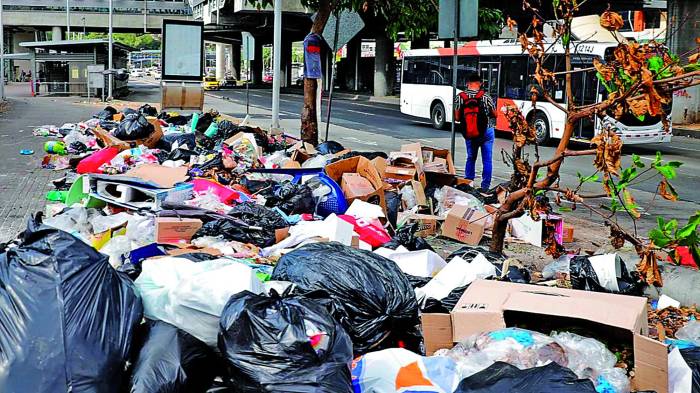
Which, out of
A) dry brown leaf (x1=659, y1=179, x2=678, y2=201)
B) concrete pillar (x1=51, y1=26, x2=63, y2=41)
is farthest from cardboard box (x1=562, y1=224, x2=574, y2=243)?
concrete pillar (x1=51, y1=26, x2=63, y2=41)

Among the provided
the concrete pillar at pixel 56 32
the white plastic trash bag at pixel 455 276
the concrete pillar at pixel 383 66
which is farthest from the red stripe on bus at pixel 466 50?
the concrete pillar at pixel 56 32

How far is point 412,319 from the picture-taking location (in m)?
3.98

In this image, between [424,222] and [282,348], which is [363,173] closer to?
[424,222]

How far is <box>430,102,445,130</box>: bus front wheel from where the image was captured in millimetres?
23591

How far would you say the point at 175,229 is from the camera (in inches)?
236

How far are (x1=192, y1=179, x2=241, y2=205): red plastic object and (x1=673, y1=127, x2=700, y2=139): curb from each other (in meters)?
18.4

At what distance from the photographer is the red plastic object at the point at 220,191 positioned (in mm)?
7319

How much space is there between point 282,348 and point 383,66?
1630 inches

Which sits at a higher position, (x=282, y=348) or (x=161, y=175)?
(x=161, y=175)

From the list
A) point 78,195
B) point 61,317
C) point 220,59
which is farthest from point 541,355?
point 220,59

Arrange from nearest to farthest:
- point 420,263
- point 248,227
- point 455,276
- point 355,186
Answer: point 455,276 < point 420,263 < point 248,227 < point 355,186

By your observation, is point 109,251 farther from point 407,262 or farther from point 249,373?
point 249,373

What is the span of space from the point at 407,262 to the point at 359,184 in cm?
251

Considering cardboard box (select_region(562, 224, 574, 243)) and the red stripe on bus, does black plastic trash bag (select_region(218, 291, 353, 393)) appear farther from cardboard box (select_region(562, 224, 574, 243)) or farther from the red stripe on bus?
the red stripe on bus
